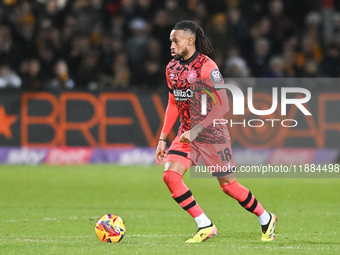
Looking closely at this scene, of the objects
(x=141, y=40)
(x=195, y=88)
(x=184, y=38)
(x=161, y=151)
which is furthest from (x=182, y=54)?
(x=141, y=40)

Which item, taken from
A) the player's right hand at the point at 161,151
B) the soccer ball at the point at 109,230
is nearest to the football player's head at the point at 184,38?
the player's right hand at the point at 161,151

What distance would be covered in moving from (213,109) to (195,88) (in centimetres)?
30

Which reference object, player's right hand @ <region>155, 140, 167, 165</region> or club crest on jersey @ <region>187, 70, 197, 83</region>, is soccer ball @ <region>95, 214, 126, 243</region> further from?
club crest on jersey @ <region>187, 70, 197, 83</region>

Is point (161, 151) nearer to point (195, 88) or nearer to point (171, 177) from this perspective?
point (171, 177)

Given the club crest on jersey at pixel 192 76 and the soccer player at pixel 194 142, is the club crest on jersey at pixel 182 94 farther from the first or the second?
the club crest on jersey at pixel 192 76

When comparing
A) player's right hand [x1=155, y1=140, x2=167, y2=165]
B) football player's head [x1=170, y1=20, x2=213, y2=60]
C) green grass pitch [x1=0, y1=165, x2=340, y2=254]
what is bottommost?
green grass pitch [x1=0, y1=165, x2=340, y2=254]

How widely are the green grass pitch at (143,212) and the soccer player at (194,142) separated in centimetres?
28

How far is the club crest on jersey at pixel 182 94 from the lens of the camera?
610cm

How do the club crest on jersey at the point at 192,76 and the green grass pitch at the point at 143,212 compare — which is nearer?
the green grass pitch at the point at 143,212

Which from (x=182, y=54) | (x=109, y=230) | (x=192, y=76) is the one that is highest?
(x=182, y=54)

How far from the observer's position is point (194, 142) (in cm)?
617

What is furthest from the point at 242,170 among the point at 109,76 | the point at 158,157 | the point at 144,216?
the point at 158,157

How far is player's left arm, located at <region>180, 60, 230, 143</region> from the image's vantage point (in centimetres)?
591

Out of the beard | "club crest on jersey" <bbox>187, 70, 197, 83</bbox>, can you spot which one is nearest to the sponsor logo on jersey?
"club crest on jersey" <bbox>187, 70, 197, 83</bbox>
